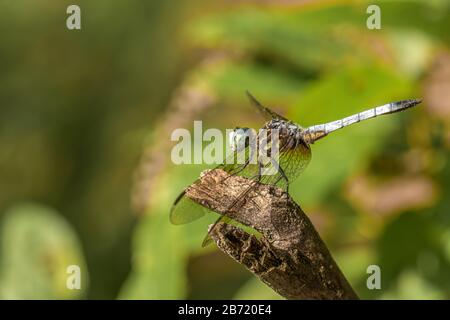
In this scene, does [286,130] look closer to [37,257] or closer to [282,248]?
[282,248]

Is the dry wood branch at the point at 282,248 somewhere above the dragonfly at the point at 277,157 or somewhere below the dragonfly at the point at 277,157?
below

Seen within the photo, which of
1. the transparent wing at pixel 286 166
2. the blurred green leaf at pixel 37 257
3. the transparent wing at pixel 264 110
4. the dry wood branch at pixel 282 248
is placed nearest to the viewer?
the dry wood branch at pixel 282 248

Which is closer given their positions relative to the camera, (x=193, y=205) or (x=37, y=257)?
(x=193, y=205)

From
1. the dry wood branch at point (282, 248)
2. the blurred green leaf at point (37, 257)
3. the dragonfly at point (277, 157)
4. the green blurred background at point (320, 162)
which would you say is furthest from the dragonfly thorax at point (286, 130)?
the blurred green leaf at point (37, 257)

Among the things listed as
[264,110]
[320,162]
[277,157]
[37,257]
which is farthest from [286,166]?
[37,257]

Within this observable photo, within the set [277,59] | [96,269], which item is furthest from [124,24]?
[277,59]

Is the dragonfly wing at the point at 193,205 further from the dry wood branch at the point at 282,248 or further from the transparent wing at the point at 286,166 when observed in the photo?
the dry wood branch at the point at 282,248

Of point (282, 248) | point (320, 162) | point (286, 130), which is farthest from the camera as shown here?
point (320, 162)
